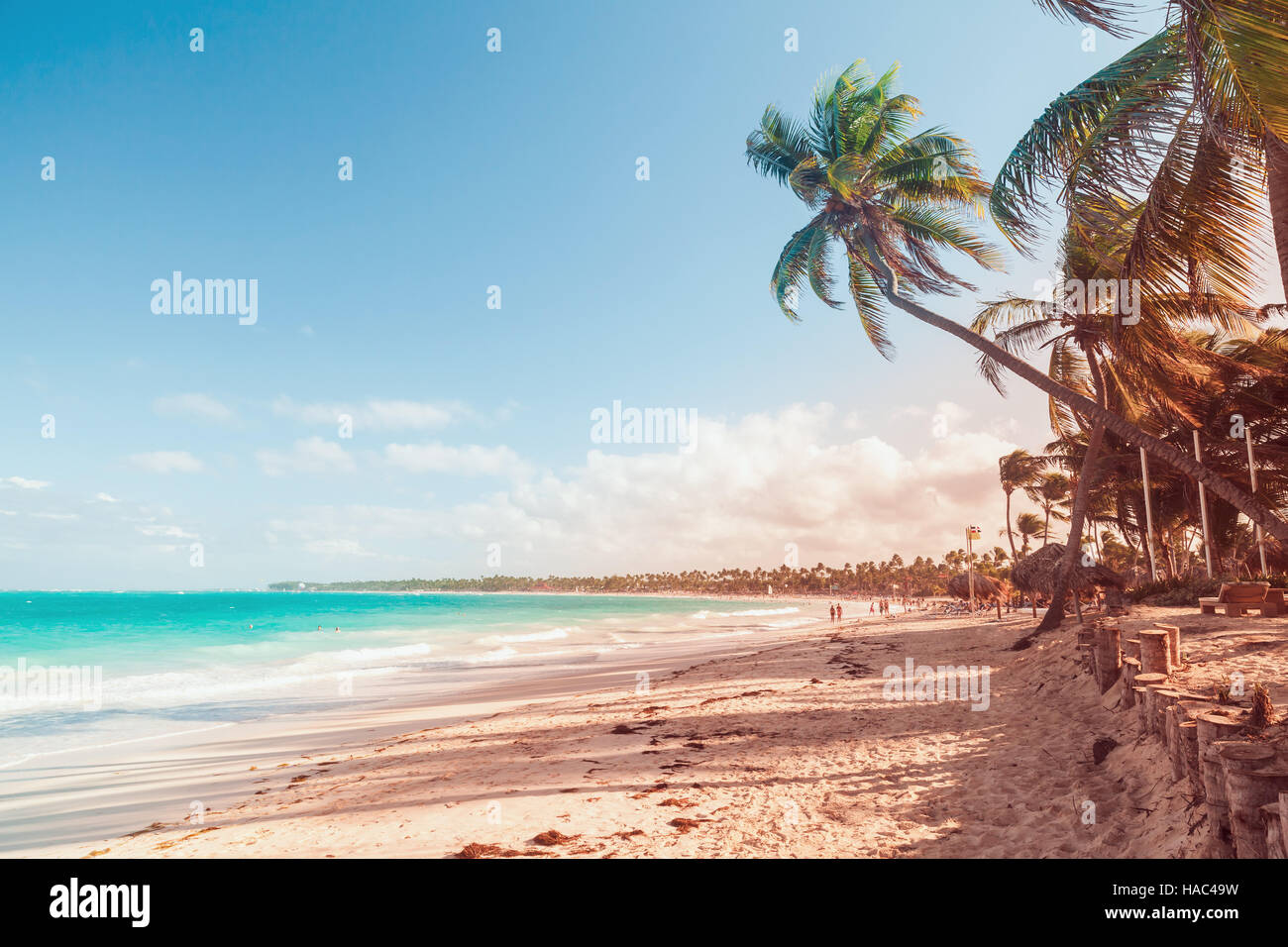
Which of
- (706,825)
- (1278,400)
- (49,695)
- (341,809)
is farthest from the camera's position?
(1278,400)

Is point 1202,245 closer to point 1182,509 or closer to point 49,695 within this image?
point 49,695

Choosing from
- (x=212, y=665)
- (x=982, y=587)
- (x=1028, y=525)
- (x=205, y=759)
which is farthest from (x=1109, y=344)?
(x=1028, y=525)

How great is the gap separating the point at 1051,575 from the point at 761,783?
13206mm

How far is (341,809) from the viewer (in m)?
6.52

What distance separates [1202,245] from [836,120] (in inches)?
455

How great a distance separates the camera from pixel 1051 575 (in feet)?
51.4

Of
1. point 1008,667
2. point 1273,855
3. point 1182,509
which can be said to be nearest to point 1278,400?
point 1182,509

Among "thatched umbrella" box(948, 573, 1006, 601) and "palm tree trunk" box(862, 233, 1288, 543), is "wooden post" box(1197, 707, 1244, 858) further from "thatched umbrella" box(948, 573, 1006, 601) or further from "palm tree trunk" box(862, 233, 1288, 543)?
"thatched umbrella" box(948, 573, 1006, 601)

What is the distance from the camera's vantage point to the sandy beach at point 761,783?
181 inches

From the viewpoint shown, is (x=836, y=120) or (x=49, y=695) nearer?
(x=836, y=120)

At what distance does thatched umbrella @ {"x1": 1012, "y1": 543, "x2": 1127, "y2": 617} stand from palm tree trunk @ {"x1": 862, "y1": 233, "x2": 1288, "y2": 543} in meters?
6.99

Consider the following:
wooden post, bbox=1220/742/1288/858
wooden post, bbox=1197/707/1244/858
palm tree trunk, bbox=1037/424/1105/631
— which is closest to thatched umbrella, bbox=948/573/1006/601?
palm tree trunk, bbox=1037/424/1105/631

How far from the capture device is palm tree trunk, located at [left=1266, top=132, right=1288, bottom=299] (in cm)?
432
